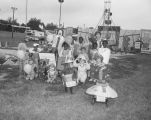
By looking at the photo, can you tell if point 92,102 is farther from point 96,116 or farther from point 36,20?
point 36,20

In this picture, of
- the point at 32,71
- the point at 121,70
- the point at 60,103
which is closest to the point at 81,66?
the point at 60,103

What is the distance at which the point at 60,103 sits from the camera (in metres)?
5.79

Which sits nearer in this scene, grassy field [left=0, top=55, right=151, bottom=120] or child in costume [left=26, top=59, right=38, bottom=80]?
grassy field [left=0, top=55, right=151, bottom=120]

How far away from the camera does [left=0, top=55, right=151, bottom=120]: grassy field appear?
4996mm

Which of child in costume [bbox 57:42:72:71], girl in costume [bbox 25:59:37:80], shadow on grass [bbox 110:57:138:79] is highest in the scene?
child in costume [bbox 57:42:72:71]

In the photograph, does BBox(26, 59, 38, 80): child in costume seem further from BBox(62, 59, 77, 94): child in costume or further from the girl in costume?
BBox(62, 59, 77, 94): child in costume

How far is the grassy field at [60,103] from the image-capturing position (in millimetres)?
4996

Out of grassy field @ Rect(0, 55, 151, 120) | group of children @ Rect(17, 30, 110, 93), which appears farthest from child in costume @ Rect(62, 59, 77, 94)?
grassy field @ Rect(0, 55, 151, 120)

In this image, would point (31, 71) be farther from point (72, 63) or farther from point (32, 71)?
point (72, 63)

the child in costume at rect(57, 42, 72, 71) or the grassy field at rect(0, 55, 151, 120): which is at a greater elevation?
the child in costume at rect(57, 42, 72, 71)

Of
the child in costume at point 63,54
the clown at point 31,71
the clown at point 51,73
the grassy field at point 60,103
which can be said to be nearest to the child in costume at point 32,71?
the clown at point 31,71

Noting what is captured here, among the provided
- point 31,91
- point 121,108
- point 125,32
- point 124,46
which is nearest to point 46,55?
point 31,91

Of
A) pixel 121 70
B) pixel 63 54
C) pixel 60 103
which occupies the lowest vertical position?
pixel 60 103

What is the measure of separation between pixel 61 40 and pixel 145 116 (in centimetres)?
435
